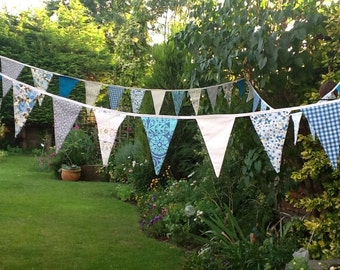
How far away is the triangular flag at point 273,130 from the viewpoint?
2.65 meters

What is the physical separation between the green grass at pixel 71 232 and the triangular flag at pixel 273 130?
1714 millimetres

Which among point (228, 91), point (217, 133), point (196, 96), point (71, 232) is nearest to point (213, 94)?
point (228, 91)

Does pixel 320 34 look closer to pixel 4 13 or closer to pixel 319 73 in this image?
pixel 319 73

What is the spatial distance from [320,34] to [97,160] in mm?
6529

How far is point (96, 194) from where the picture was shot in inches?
278

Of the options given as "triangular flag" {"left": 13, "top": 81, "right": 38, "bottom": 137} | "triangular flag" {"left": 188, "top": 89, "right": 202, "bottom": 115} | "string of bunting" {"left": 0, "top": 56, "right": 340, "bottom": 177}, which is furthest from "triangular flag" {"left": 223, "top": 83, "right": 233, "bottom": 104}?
"triangular flag" {"left": 13, "top": 81, "right": 38, "bottom": 137}

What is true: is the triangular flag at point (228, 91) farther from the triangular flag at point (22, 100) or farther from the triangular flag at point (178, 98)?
the triangular flag at point (22, 100)

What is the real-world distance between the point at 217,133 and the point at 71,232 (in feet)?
9.02

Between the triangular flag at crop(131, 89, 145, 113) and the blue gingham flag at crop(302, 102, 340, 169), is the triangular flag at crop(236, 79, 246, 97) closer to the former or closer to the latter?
the triangular flag at crop(131, 89, 145, 113)

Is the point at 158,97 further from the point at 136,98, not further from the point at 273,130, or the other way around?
the point at 273,130

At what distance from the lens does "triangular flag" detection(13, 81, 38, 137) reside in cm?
319

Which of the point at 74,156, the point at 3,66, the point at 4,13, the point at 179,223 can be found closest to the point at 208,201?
the point at 179,223

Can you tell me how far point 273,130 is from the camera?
8.77ft

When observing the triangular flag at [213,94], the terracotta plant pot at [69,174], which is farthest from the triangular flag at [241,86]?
the terracotta plant pot at [69,174]
